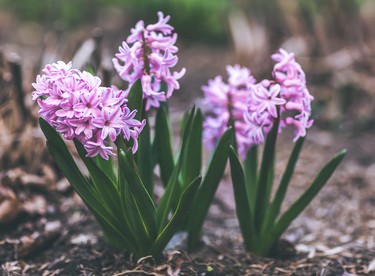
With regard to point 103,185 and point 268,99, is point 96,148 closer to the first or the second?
point 103,185

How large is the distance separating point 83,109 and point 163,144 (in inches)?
22.2

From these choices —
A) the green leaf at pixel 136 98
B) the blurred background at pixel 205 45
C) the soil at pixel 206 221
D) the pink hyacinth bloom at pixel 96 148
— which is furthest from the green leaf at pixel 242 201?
the blurred background at pixel 205 45

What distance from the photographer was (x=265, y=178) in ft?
7.08

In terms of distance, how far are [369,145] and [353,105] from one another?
59 cm

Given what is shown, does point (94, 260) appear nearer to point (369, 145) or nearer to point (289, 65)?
point (289, 65)

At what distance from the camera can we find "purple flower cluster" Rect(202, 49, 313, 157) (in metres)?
1.92

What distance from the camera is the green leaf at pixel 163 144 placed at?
2092 millimetres

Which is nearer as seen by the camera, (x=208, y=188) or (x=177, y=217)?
(x=177, y=217)

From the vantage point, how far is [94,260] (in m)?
2.15

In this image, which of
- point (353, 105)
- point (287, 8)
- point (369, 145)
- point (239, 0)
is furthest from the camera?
point (239, 0)

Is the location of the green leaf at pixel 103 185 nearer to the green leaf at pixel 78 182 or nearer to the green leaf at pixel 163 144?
the green leaf at pixel 78 182

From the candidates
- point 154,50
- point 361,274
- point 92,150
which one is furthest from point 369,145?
point 92,150

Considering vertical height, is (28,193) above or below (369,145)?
below

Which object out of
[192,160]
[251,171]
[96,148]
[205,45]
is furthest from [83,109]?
[205,45]
